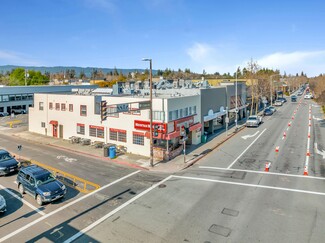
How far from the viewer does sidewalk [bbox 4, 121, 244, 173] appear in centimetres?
2448

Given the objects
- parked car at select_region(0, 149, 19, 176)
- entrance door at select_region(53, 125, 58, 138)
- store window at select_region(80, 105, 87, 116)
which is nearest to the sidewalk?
entrance door at select_region(53, 125, 58, 138)

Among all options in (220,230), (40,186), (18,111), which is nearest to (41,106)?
(40,186)

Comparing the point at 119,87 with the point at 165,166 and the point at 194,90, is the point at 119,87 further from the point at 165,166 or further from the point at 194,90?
the point at 165,166

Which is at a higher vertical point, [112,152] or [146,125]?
[146,125]

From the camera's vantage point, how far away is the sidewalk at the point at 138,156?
24.5 metres

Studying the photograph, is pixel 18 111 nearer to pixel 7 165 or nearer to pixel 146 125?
pixel 7 165

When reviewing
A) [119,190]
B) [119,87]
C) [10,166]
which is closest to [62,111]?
[119,87]

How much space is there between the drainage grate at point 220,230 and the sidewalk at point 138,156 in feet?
32.1

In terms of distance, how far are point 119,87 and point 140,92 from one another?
3250mm

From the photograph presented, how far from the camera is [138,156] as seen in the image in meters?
27.9

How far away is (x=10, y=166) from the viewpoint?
22359 millimetres

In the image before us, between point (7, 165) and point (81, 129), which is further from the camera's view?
point (81, 129)

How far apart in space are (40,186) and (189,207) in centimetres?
961

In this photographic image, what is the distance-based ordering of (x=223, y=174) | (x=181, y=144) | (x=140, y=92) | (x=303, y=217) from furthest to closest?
(x=140, y=92) → (x=181, y=144) → (x=223, y=174) → (x=303, y=217)
